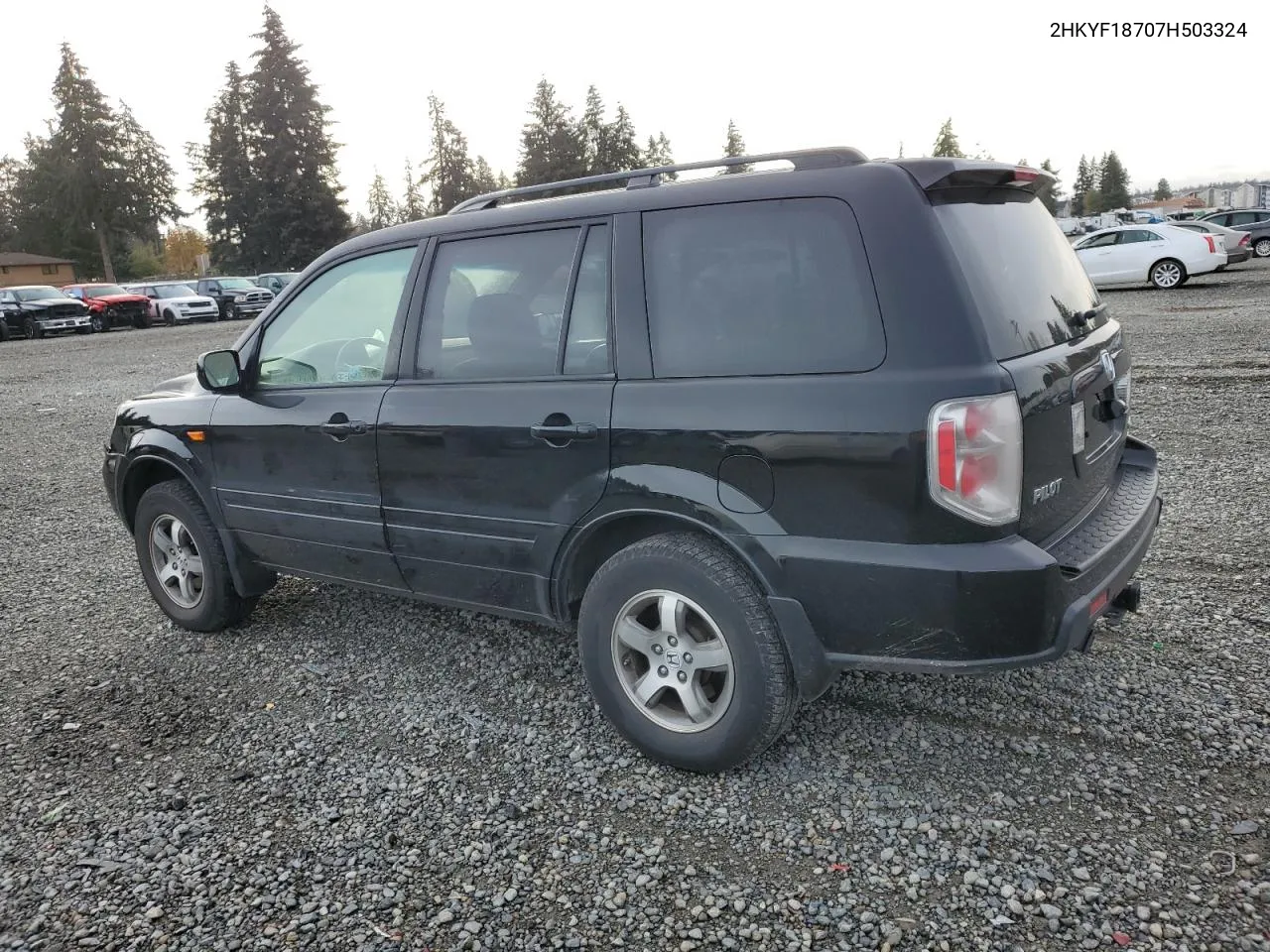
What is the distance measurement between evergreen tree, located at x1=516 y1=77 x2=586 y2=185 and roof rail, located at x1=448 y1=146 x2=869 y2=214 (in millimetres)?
71050

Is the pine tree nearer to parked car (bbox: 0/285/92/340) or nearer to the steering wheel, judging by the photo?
parked car (bbox: 0/285/92/340)

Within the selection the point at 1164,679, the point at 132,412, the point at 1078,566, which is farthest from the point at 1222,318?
the point at 132,412

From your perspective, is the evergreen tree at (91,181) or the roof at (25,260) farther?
the roof at (25,260)

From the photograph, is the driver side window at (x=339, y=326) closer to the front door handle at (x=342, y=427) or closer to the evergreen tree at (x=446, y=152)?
the front door handle at (x=342, y=427)

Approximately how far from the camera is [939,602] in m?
2.58

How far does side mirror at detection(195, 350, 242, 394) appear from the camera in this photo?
A: 4160 millimetres

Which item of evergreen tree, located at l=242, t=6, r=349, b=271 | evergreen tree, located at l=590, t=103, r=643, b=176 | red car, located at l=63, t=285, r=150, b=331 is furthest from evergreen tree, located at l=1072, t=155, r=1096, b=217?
red car, located at l=63, t=285, r=150, b=331

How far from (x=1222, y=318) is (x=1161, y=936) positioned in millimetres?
15325

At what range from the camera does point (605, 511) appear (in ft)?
10.2

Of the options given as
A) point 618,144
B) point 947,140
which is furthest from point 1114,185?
point 618,144

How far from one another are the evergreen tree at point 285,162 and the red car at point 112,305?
25.6 metres

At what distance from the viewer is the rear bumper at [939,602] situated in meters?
2.55

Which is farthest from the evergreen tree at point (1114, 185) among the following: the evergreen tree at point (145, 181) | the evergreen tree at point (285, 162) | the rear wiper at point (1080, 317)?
the rear wiper at point (1080, 317)

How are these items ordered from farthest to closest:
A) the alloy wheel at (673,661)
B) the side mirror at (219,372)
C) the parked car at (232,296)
→ 1. the parked car at (232,296)
2. the side mirror at (219,372)
3. the alloy wheel at (673,661)
